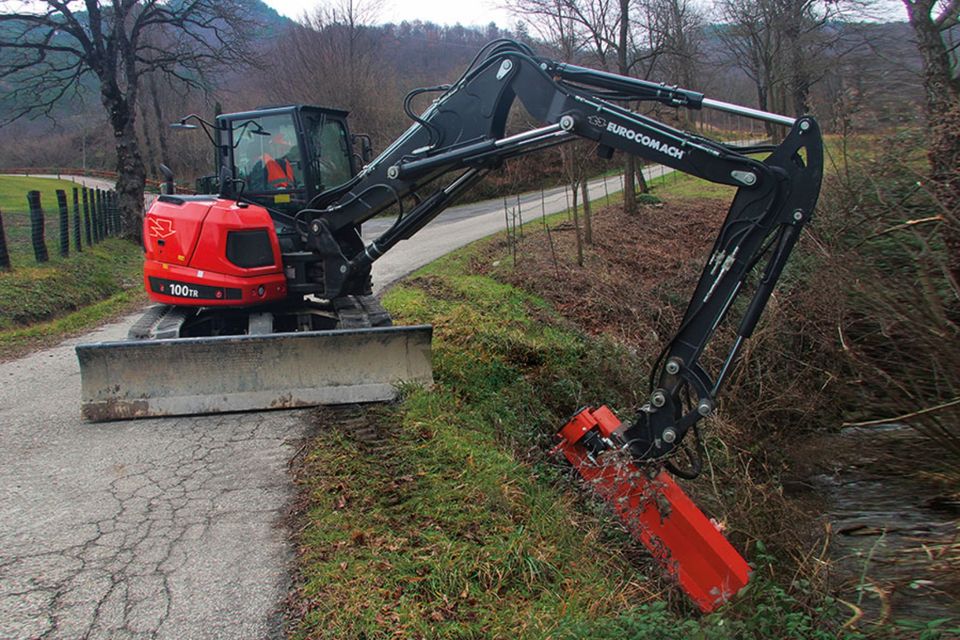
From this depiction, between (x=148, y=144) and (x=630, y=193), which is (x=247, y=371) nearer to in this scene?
(x=630, y=193)

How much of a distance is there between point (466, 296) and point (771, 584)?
24.2 ft

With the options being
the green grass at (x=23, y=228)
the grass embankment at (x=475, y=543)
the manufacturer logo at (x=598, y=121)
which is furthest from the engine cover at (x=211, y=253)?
the green grass at (x=23, y=228)

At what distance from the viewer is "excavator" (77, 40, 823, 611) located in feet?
17.1

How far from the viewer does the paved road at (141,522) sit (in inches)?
157

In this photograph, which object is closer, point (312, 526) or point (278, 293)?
point (312, 526)

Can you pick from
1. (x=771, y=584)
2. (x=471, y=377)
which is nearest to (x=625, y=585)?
(x=771, y=584)

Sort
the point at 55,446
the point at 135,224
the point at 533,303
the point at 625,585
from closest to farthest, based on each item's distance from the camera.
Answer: the point at 625,585, the point at 55,446, the point at 533,303, the point at 135,224

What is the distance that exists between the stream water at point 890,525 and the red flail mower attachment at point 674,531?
30.4 inches

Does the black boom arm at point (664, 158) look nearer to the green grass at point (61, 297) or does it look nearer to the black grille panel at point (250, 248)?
the black grille panel at point (250, 248)

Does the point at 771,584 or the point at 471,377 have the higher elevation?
the point at 471,377

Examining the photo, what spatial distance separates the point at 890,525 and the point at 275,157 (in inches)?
267

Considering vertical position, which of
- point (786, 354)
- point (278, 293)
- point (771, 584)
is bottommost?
point (771, 584)

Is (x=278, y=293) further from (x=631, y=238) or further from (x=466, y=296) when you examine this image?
(x=631, y=238)

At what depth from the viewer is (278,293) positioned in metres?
8.12
